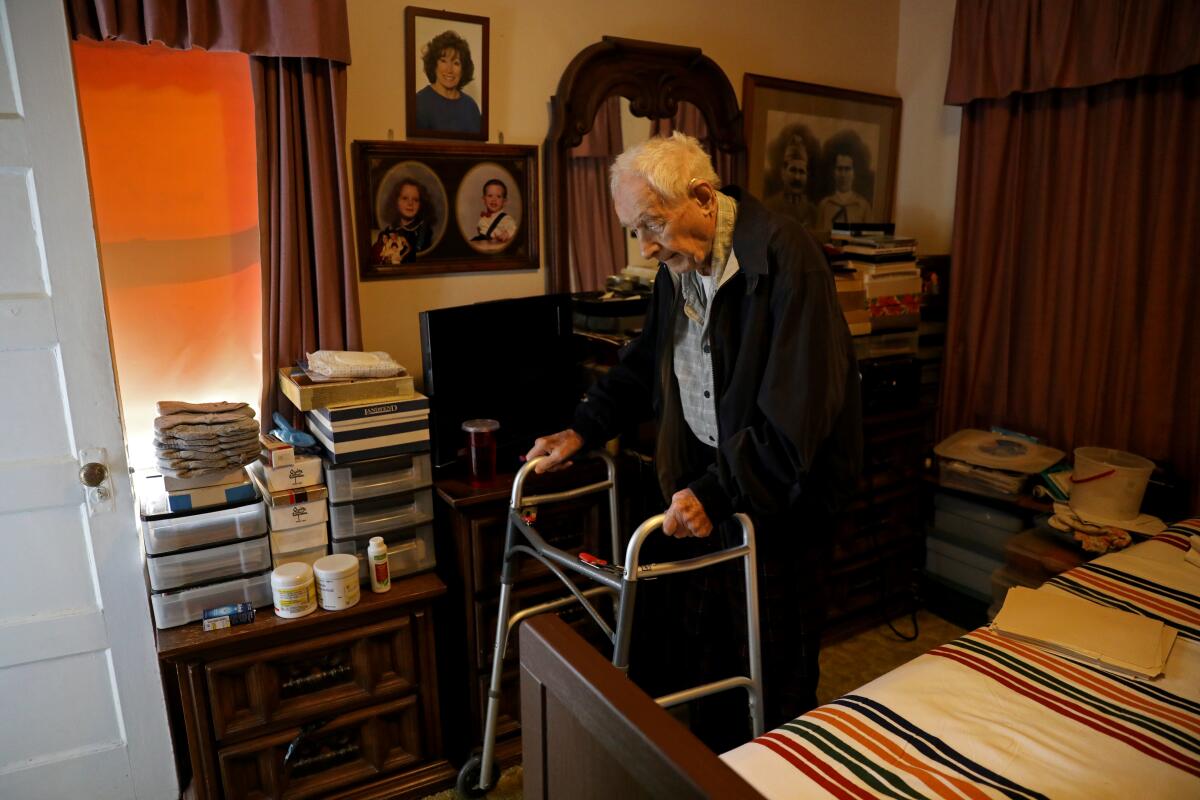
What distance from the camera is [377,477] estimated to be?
75.7 inches

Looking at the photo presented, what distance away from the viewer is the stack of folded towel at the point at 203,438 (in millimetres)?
1721

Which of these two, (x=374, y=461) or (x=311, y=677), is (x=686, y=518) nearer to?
(x=374, y=461)

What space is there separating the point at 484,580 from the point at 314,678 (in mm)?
452

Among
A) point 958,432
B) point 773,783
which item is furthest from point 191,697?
point 958,432

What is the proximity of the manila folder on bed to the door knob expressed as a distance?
72.7 inches

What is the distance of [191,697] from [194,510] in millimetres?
405

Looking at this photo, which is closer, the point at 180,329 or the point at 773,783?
the point at 773,783

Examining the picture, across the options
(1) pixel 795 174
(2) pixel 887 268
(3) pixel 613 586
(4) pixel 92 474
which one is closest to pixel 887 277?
(2) pixel 887 268

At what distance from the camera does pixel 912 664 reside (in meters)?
1.36

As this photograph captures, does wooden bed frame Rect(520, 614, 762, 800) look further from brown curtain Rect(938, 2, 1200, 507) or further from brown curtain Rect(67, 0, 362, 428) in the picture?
brown curtain Rect(938, 2, 1200, 507)

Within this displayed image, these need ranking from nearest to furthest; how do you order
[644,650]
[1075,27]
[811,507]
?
[811,507]
[644,650]
[1075,27]

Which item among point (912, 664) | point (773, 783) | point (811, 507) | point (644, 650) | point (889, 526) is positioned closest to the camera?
point (773, 783)

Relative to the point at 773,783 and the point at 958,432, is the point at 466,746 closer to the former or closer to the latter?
the point at 773,783

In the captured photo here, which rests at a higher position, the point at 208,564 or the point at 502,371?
the point at 502,371
